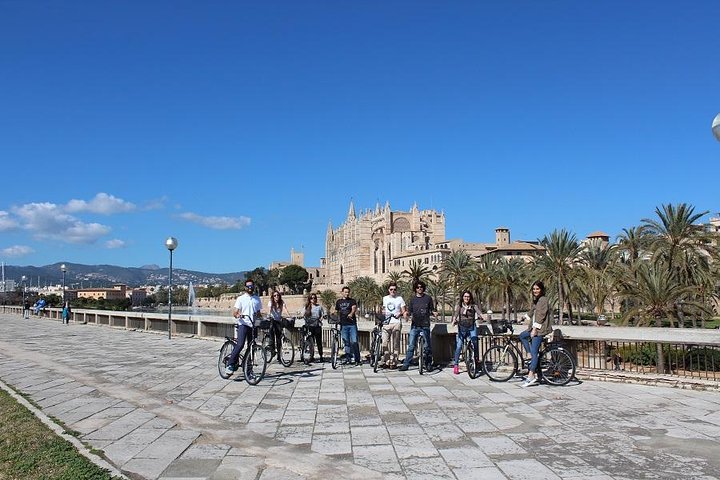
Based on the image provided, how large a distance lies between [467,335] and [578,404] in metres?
2.95

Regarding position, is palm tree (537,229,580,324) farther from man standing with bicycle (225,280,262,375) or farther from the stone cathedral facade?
the stone cathedral facade

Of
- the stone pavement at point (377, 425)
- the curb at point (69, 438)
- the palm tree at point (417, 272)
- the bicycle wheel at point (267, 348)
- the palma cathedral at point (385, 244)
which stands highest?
the palma cathedral at point (385, 244)

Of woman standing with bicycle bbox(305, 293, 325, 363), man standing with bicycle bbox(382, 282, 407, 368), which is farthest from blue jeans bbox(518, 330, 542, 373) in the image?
woman standing with bicycle bbox(305, 293, 325, 363)

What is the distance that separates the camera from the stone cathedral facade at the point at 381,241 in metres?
141

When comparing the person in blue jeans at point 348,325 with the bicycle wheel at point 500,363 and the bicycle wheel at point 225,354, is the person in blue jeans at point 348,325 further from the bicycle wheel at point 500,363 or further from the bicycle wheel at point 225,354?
the bicycle wheel at point 500,363

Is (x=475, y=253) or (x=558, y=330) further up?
(x=475, y=253)

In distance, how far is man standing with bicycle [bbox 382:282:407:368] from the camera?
38.4ft

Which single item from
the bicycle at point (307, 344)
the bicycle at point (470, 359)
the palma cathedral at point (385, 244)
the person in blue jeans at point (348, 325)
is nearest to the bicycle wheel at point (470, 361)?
the bicycle at point (470, 359)

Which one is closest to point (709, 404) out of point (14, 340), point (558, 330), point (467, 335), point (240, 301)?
point (558, 330)

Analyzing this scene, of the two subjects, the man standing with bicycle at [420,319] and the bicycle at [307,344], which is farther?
the bicycle at [307,344]

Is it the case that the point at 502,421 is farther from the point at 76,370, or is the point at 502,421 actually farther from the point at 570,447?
A: the point at 76,370

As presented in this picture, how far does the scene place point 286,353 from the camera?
1303 cm

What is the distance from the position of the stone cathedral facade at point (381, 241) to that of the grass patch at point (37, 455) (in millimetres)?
122364

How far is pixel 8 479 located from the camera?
16.7 feet
